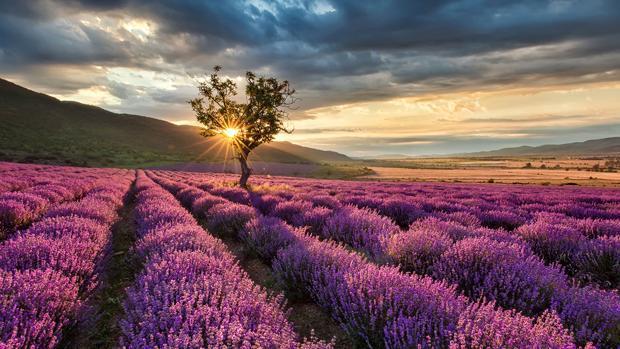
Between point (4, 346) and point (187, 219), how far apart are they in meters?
5.04

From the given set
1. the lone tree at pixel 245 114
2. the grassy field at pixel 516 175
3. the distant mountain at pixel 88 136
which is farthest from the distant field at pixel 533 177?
the distant mountain at pixel 88 136

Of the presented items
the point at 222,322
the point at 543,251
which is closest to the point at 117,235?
the point at 222,322

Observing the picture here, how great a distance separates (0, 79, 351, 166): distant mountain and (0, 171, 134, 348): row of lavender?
59.0m

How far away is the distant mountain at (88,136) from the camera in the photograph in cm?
7100

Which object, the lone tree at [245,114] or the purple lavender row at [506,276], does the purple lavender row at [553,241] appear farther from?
the lone tree at [245,114]

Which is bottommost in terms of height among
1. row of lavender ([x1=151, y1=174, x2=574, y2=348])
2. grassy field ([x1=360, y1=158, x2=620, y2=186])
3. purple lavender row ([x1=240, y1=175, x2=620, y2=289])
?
grassy field ([x1=360, y1=158, x2=620, y2=186])

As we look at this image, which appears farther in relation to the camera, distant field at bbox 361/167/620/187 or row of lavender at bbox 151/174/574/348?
distant field at bbox 361/167/620/187

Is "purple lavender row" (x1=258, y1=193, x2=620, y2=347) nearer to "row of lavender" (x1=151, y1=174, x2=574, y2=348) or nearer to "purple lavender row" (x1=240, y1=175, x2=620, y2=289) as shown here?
"purple lavender row" (x1=240, y1=175, x2=620, y2=289)

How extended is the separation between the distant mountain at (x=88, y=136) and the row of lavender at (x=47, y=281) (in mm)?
59029

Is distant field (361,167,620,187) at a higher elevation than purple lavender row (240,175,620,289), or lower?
lower

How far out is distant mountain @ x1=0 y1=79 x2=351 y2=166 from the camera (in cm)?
7100

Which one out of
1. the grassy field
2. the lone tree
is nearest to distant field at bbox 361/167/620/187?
the grassy field

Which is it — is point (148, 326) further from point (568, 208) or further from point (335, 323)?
point (568, 208)

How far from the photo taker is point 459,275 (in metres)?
4.00
